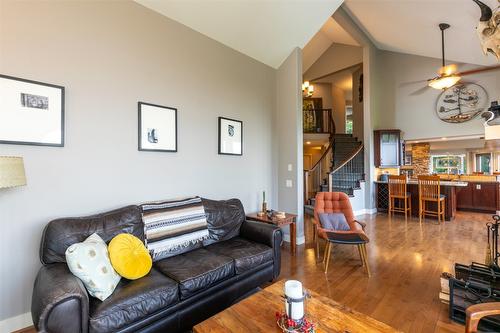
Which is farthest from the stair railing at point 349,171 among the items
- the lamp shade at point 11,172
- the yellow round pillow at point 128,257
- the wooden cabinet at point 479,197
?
the lamp shade at point 11,172

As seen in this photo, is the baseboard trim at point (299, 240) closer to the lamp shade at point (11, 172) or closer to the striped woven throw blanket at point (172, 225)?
the striped woven throw blanket at point (172, 225)

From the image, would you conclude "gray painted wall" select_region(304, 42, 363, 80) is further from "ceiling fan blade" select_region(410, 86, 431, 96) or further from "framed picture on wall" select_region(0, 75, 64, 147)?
"framed picture on wall" select_region(0, 75, 64, 147)

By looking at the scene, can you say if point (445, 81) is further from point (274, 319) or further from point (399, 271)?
point (274, 319)

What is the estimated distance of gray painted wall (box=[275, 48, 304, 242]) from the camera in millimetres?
3932

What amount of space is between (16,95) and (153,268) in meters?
1.82

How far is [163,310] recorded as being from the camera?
68.1 inches

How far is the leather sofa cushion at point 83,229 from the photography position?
70.7 inches

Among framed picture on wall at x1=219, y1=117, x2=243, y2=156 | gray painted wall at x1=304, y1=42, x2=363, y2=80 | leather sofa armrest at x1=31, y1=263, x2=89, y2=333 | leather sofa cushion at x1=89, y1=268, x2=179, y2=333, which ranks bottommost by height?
leather sofa cushion at x1=89, y1=268, x2=179, y2=333

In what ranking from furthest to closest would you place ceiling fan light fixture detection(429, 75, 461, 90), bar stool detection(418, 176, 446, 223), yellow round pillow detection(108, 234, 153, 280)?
bar stool detection(418, 176, 446, 223), ceiling fan light fixture detection(429, 75, 461, 90), yellow round pillow detection(108, 234, 153, 280)

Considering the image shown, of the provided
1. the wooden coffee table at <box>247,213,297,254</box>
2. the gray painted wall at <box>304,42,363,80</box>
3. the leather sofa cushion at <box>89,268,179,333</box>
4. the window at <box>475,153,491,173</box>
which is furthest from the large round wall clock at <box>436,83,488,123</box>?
the leather sofa cushion at <box>89,268,179,333</box>

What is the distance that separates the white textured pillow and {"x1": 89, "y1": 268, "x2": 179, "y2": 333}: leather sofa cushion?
0.19 feet

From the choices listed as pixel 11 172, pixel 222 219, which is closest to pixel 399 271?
pixel 222 219

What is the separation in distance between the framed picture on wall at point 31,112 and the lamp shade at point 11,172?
1.53 ft

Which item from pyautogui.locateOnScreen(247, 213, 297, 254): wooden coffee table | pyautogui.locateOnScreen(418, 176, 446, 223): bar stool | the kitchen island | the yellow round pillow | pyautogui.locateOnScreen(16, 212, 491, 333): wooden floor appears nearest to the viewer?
the yellow round pillow
